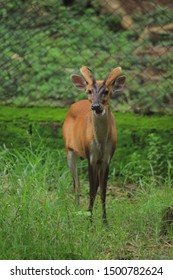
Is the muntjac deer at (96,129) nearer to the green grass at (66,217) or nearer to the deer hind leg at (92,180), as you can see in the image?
the deer hind leg at (92,180)

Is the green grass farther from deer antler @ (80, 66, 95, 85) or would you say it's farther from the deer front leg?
deer antler @ (80, 66, 95, 85)

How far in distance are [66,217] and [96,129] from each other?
2.59 ft

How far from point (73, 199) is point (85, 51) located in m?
3.63

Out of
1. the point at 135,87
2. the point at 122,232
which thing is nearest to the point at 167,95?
the point at 135,87

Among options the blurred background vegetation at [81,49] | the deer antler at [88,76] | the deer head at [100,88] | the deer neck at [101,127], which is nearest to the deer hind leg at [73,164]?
the deer neck at [101,127]

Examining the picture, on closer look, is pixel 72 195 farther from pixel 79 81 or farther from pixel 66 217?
pixel 66 217

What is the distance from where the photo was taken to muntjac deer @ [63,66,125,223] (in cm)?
752

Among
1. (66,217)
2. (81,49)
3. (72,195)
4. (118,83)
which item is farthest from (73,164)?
(81,49)

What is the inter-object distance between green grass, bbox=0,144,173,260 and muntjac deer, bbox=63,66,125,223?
0.25 m

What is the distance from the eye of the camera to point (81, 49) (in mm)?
11602

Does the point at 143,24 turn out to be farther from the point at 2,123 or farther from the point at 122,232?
the point at 122,232

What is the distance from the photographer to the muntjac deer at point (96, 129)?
296 inches

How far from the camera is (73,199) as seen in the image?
27.4ft

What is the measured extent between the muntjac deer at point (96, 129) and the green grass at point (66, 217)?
25 cm
